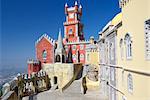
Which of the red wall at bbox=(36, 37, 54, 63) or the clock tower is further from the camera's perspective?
the clock tower

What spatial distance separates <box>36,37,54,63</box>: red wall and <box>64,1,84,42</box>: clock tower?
7.26 metres

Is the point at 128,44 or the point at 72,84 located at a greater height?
the point at 128,44

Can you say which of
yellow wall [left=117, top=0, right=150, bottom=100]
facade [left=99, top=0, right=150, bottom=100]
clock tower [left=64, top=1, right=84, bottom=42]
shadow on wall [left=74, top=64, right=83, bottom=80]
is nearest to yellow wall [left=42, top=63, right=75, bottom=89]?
shadow on wall [left=74, top=64, right=83, bottom=80]

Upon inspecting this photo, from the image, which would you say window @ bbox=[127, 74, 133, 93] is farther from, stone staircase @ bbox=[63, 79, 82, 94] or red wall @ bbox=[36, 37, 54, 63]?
red wall @ bbox=[36, 37, 54, 63]

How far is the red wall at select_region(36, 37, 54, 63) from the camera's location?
41.1 m

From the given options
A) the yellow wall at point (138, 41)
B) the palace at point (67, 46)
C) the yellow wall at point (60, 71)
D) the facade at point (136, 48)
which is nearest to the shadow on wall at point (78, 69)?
the yellow wall at point (60, 71)

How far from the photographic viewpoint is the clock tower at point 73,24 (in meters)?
48.2

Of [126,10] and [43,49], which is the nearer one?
[126,10]

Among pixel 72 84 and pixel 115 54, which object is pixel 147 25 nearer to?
pixel 115 54

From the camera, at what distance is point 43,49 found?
41844 millimetres

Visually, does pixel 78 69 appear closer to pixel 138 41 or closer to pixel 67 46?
pixel 67 46

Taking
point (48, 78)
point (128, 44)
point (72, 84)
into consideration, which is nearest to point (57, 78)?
point (48, 78)

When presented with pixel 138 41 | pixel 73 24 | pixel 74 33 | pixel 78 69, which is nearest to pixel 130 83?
pixel 138 41

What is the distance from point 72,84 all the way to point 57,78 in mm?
5318
